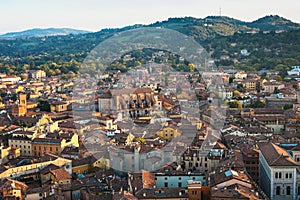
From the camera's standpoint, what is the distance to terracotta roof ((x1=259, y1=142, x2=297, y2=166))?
1146 centimetres

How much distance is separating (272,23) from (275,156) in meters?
77.0

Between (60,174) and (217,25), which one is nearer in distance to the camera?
(60,174)

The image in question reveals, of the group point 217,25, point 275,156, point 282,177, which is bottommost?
point 282,177

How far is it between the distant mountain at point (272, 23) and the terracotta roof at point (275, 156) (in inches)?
2650

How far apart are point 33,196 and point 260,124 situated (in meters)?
11.2

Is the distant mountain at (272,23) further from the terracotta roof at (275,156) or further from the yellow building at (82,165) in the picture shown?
the yellow building at (82,165)

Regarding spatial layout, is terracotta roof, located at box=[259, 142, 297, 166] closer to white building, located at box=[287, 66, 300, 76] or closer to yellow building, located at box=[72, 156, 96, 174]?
yellow building, located at box=[72, 156, 96, 174]

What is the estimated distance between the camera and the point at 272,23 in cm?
8438

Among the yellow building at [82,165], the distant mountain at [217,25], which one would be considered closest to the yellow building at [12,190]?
the yellow building at [82,165]

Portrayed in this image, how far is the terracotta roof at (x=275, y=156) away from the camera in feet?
37.6

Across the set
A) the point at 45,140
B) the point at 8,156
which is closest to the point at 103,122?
the point at 45,140

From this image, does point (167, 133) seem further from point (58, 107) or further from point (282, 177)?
point (58, 107)

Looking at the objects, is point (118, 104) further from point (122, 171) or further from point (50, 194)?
point (50, 194)

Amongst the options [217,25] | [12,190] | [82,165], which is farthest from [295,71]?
[217,25]
